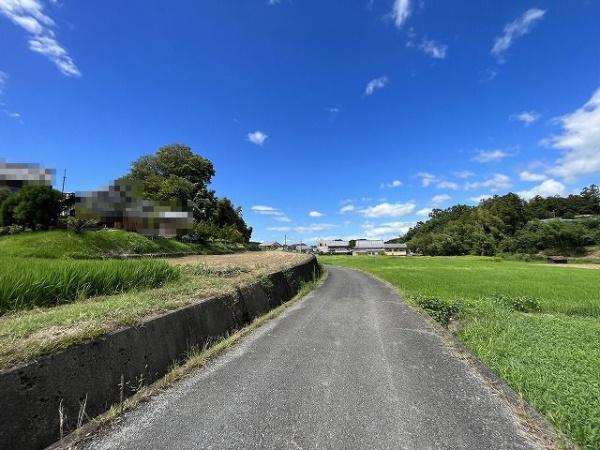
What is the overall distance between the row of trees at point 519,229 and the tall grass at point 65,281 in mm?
77497

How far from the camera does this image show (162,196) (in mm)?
31969

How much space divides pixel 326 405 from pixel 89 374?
A: 7.95ft

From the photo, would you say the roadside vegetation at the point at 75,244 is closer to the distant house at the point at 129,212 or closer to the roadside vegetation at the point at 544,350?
the distant house at the point at 129,212

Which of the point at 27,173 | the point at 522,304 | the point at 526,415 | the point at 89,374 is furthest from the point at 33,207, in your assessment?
the point at 522,304

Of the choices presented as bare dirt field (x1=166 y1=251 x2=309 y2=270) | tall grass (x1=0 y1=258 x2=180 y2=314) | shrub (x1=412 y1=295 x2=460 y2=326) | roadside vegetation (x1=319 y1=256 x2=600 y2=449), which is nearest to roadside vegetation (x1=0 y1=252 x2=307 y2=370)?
tall grass (x1=0 y1=258 x2=180 y2=314)

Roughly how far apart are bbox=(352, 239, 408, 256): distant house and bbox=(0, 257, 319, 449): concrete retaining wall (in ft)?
364

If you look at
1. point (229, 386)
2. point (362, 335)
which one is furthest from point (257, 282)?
point (229, 386)

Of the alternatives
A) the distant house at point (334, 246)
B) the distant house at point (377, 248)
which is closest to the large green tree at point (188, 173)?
the distant house at point (377, 248)

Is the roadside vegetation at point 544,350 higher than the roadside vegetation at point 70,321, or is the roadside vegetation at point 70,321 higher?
the roadside vegetation at point 70,321

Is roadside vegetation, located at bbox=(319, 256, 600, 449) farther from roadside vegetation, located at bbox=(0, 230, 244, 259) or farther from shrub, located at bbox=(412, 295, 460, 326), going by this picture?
roadside vegetation, located at bbox=(0, 230, 244, 259)

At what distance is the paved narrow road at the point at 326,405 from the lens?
10.1 ft

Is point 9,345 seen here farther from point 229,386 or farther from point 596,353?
point 596,353

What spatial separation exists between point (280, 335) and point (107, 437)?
4.23 metres

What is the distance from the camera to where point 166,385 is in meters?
4.22
